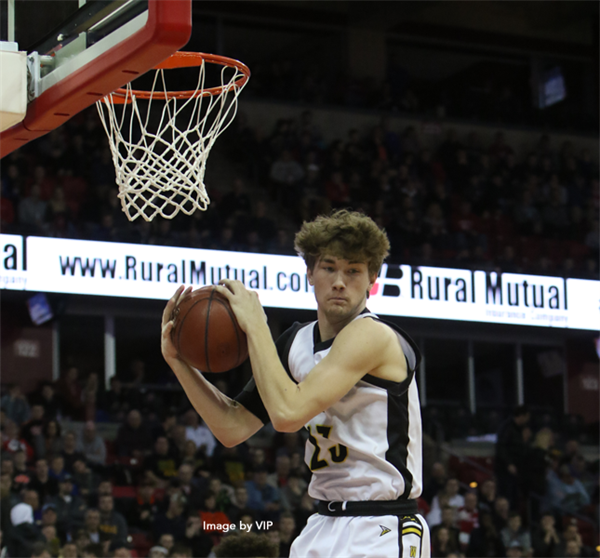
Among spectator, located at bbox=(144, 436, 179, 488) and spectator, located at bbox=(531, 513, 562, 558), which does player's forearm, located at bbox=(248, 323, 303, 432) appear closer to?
spectator, located at bbox=(144, 436, 179, 488)

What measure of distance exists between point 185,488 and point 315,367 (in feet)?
23.8

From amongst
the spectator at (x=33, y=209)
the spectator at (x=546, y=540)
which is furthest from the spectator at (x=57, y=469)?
the spectator at (x=546, y=540)

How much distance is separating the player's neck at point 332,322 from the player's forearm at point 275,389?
0.26 m

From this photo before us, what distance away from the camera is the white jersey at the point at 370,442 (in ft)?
9.53

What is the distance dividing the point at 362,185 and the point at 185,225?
124 inches

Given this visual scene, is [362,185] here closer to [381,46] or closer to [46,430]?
[381,46]

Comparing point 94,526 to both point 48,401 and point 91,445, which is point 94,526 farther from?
point 48,401

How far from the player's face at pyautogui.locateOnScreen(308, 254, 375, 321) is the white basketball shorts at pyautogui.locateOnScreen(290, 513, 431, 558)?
2.03 feet

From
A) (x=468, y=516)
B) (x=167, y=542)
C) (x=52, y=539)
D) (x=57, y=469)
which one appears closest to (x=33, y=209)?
(x=57, y=469)

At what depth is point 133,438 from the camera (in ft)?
34.6

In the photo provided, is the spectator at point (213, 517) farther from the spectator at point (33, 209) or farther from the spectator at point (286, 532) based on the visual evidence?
the spectator at point (33, 209)

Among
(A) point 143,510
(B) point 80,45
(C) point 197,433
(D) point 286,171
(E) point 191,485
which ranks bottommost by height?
(A) point 143,510

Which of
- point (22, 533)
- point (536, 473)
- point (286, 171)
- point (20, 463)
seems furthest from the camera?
point (286, 171)

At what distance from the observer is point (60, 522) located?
888 cm
